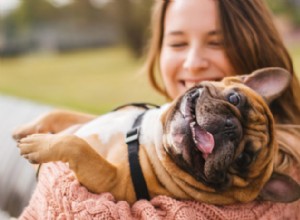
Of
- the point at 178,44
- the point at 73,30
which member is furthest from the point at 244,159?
the point at 73,30

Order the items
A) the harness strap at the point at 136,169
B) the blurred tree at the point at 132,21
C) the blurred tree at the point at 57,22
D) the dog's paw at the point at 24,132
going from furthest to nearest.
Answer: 1. the blurred tree at the point at 57,22
2. the blurred tree at the point at 132,21
3. the dog's paw at the point at 24,132
4. the harness strap at the point at 136,169

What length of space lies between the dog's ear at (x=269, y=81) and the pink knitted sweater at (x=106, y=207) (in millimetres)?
423

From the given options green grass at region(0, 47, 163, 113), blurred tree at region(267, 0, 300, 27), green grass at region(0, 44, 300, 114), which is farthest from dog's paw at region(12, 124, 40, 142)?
blurred tree at region(267, 0, 300, 27)

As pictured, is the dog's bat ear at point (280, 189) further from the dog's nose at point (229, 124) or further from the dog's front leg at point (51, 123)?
the dog's front leg at point (51, 123)

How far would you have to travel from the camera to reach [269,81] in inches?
82.4

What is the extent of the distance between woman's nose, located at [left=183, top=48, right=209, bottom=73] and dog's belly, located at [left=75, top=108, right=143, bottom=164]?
309 mm

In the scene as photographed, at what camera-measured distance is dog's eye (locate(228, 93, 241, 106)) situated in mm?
1891

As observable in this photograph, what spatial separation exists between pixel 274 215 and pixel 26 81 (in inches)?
560

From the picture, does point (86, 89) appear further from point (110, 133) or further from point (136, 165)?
point (136, 165)

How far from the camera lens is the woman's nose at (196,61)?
7.60 ft

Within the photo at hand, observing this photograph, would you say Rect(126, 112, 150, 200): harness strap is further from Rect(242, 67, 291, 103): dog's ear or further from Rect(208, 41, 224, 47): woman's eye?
Rect(208, 41, 224, 47): woman's eye

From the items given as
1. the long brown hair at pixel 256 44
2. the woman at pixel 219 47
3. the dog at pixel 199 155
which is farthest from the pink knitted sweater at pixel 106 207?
the long brown hair at pixel 256 44

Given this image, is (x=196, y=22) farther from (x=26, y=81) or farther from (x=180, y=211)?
(x=26, y=81)

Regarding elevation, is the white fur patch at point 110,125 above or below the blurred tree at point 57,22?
above
